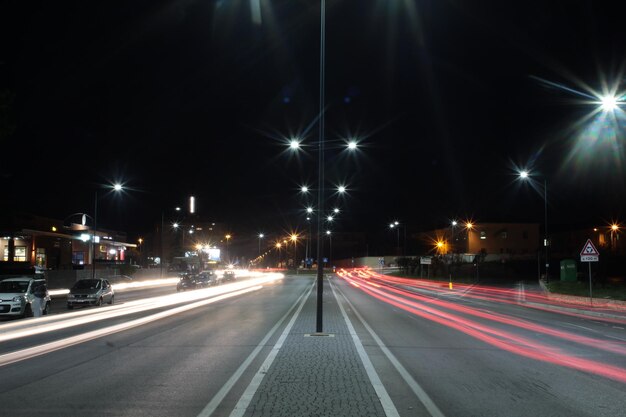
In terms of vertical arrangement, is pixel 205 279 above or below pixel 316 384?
below

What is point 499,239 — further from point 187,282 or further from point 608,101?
point 608,101

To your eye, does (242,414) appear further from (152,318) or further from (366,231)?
(366,231)

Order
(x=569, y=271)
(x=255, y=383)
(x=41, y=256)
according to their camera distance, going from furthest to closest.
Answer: (x=41, y=256) → (x=569, y=271) → (x=255, y=383)

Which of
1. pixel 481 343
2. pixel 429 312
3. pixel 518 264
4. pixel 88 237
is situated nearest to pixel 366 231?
pixel 518 264

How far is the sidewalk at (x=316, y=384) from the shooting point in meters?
7.29

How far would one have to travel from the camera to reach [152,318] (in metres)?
21.3

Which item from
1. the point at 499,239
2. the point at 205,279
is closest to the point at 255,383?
the point at 205,279

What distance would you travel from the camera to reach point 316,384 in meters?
8.95

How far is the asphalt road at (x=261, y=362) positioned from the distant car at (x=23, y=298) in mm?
994

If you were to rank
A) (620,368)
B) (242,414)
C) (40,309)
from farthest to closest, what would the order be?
(40,309) < (620,368) < (242,414)

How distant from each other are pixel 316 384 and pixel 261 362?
2.44 metres

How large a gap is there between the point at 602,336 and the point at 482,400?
1051cm

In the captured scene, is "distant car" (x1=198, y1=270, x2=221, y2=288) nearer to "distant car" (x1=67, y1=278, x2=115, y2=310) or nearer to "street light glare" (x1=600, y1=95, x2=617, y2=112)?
"distant car" (x1=67, y1=278, x2=115, y2=310)

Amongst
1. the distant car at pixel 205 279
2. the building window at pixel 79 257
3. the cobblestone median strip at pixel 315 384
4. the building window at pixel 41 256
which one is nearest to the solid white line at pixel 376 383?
the cobblestone median strip at pixel 315 384
